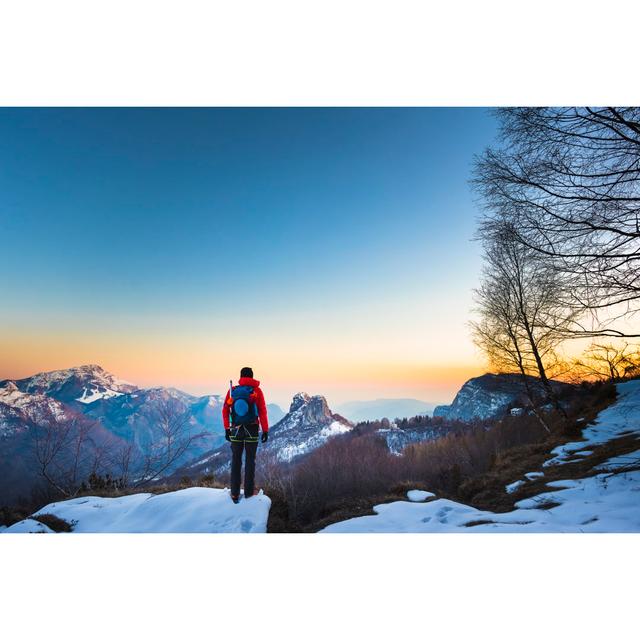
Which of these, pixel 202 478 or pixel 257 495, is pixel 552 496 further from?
pixel 202 478

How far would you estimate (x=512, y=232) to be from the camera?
3414 millimetres

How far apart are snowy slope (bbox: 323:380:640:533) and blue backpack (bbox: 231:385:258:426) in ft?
5.02

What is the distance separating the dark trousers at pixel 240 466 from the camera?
3367mm

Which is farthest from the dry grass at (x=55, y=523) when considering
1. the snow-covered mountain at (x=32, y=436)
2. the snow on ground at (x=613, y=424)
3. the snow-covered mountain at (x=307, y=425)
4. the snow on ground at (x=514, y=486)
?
the snow-covered mountain at (x=307, y=425)

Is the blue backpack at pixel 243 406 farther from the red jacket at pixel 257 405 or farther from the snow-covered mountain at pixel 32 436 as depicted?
the snow-covered mountain at pixel 32 436

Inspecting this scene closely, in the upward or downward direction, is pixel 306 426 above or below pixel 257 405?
below

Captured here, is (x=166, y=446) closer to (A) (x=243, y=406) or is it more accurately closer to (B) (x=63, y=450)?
(B) (x=63, y=450)

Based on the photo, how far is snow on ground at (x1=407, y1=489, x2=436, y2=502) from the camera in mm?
3597

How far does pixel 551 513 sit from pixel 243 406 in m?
3.58

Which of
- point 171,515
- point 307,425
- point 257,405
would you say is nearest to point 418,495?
point 257,405

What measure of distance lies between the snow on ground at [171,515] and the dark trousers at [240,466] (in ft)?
0.44

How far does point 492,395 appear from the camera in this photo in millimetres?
10648

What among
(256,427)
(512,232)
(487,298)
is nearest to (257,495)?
(256,427)

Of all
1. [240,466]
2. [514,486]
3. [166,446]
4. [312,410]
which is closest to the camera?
[240,466]
